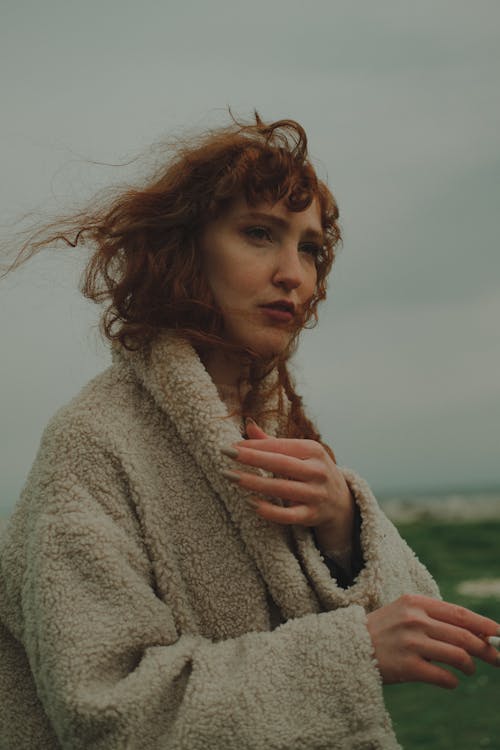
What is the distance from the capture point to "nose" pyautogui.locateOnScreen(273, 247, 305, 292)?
190cm

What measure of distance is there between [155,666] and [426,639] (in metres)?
0.52

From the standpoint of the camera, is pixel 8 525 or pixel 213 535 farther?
pixel 8 525

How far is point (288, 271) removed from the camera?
1.91m

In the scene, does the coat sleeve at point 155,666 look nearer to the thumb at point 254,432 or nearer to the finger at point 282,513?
the finger at point 282,513

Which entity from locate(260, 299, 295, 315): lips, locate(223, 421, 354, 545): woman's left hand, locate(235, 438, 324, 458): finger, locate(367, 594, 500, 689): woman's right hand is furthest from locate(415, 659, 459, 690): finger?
locate(260, 299, 295, 315): lips

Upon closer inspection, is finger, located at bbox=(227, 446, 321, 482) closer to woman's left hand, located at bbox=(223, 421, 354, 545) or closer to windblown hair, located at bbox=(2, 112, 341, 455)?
woman's left hand, located at bbox=(223, 421, 354, 545)

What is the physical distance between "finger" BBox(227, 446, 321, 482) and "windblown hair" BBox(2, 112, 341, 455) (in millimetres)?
299

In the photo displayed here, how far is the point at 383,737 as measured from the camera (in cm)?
160

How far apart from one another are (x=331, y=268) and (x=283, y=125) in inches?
18.4

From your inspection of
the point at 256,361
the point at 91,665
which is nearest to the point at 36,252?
the point at 256,361

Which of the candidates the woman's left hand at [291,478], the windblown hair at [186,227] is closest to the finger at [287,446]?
the woman's left hand at [291,478]

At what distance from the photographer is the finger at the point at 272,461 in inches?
66.7

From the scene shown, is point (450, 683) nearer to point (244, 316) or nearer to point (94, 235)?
point (244, 316)

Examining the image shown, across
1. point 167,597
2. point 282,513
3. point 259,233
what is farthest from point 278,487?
point 259,233
